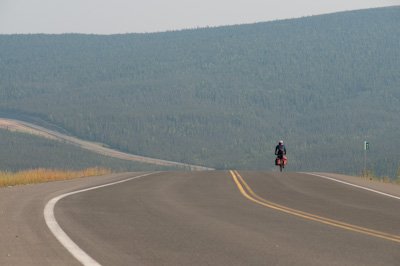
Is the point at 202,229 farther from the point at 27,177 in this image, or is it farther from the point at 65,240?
the point at 27,177

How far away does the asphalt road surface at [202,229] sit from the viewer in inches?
314

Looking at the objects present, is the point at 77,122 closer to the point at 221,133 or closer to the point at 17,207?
the point at 221,133

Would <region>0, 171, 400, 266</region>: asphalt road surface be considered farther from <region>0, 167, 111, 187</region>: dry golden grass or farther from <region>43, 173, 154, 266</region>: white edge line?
<region>0, 167, 111, 187</region>: dry golden grass

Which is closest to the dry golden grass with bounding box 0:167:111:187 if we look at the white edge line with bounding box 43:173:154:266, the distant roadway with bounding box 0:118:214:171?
the white edge line with bounding box 43:173:154:266

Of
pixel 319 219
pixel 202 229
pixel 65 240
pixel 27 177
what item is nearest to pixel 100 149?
pixel 27 177

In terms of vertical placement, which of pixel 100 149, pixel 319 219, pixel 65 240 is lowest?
pixel 65 240

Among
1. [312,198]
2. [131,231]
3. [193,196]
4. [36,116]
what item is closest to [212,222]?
[131,231]

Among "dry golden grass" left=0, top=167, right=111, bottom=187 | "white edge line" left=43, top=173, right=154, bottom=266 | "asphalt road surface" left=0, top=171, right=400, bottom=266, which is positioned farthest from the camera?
"dry golden grass" left=0, top=167, right=111, bottom=187

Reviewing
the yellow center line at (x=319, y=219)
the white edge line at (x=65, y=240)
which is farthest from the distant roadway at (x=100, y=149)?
the white edge line at (x=65, y=240)

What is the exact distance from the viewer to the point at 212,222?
434 inches

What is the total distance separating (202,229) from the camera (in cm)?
1019

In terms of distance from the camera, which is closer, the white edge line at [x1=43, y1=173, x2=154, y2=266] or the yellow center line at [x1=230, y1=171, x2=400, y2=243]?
the white edge line at [x1=43, y1=173, x2=154, y2=266]

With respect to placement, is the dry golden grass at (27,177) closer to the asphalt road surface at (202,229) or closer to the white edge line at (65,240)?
the asphalt road surface at (202,229)

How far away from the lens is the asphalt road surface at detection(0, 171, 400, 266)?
26.2 feet
